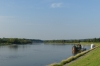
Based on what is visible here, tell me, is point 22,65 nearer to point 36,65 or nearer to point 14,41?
point 36,65

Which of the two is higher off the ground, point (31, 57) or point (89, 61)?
point (89, 61)

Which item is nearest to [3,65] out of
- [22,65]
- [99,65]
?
[22,65]

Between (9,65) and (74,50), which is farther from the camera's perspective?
(74,50)

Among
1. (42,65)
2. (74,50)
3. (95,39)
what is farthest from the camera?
(95,39)

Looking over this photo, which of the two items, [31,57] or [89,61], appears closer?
[89,61]

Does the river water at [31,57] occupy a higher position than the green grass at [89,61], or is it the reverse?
the green grass at [89,61]

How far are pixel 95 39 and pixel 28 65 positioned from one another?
127 m

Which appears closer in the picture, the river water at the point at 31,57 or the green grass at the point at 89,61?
the green grass at the point at 89,61

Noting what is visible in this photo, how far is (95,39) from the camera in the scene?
14862cm

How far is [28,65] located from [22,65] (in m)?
0.95

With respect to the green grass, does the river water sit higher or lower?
lower

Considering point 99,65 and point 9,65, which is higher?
point 99,65

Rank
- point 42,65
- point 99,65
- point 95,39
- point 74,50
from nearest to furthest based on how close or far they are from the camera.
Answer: point 99,65
point 42,65
point 74,50
point 95,39

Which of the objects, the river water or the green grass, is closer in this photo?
the green grass
